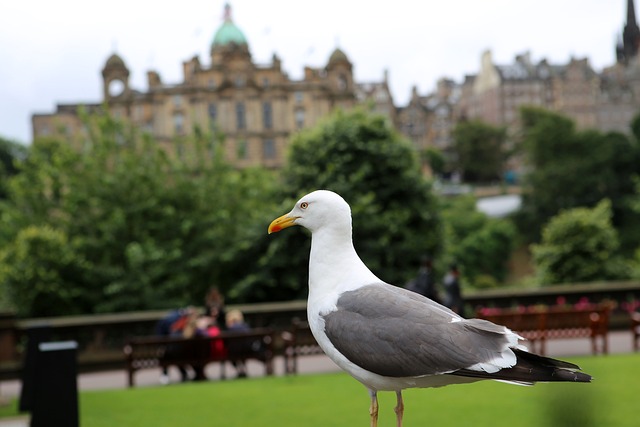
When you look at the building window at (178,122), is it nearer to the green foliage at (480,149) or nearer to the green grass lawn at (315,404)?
the green foliage at (480,149)

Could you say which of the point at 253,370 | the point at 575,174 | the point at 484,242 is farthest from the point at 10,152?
the point at 253,370

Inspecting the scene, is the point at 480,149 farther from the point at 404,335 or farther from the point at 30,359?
the point at 404,335

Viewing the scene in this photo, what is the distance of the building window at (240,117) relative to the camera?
9788 centimetres

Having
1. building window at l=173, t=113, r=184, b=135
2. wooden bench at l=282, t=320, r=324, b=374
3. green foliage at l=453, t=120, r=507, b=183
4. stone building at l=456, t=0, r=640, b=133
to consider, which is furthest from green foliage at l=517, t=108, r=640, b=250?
wooden bench at l=282, t=320, r=324, b=374

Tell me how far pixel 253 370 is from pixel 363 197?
8.43 m

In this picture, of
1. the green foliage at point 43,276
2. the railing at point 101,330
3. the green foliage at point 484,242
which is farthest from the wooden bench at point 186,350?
the green foliage at point 484,242

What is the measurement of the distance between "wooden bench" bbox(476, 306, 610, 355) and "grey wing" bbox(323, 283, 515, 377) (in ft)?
32.6

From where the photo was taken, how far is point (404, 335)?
3.73 meters

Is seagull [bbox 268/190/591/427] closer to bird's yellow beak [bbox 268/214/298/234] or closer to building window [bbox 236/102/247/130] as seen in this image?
bird's yellow beak [bbox 268/214/298/234]

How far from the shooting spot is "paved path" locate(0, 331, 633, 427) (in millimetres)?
14211

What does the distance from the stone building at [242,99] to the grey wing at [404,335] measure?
92235 millimetres

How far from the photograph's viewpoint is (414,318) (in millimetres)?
3789

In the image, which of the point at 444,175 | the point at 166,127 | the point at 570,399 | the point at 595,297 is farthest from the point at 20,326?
the point at 444,175

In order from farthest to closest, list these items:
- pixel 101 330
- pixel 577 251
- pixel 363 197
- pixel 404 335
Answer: pixel 577 251, pixel 363 197, pixel 101 330, pixel 404 335
